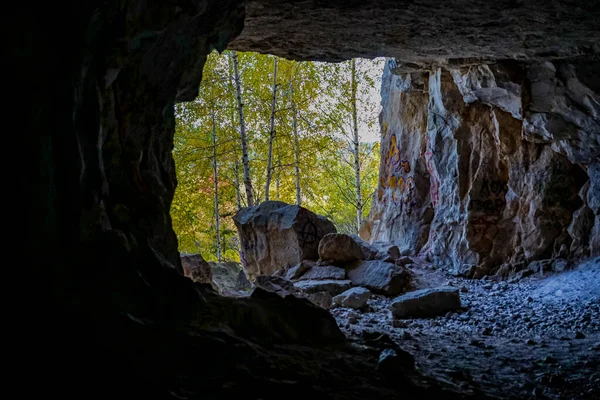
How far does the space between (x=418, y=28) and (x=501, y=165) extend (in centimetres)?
567

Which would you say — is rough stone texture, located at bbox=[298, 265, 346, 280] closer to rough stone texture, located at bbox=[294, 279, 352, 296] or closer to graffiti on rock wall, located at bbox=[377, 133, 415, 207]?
rough stone texture, located at bbox=[294, 279, 352, 296]

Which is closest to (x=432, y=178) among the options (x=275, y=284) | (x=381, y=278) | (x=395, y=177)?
(x=395, y=177)

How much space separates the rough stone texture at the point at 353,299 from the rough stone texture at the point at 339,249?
2.18 meters

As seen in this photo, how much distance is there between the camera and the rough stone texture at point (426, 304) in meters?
6.75

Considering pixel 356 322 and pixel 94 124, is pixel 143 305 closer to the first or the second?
pixel 94 124

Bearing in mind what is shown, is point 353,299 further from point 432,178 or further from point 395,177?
point 395,177

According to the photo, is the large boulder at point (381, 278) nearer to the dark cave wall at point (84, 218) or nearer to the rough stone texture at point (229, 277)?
the rough stone texture at point (229, 277)

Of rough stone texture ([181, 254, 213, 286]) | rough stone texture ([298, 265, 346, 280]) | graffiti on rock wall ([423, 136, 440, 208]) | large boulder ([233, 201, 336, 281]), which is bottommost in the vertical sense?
rough stone texture ([298, 265, 346, 280])

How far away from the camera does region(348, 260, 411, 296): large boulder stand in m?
8.59

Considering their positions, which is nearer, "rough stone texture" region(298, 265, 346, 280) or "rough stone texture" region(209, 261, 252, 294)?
"rough stone texture" region(298, 265, 346, 280)

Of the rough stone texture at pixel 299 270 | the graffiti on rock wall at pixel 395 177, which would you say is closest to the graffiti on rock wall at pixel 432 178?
the graffiti on rock wall at pixel 395 177

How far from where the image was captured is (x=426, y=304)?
6.83 meters

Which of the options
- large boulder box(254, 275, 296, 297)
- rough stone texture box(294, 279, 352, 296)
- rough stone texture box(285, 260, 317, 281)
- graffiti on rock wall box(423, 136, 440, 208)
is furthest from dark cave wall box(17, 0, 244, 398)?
graffiti on rock wall box(423, 136, 440, 208)

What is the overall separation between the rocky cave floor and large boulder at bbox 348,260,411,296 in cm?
29
